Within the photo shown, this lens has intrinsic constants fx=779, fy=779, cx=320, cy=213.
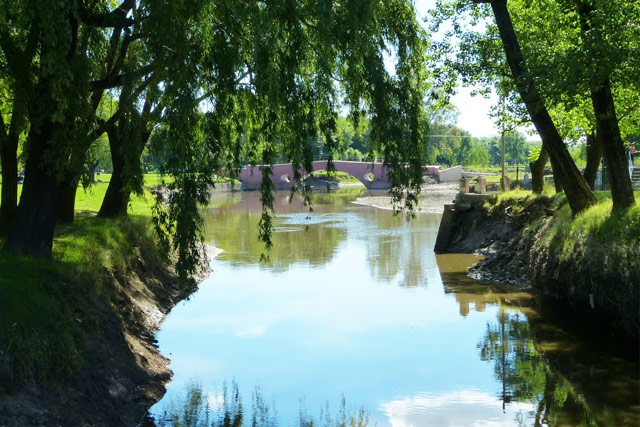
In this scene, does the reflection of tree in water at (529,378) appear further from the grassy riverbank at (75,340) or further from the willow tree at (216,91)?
the grassy riverbank at (75,340)

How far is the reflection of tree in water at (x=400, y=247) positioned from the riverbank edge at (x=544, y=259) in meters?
1.38

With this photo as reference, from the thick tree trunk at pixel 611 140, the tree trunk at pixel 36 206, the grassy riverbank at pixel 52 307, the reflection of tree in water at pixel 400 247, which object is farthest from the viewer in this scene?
the reflection of tree in water at pixel 400 247

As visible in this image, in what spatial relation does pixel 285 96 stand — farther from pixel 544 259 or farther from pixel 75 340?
pixel 544 259

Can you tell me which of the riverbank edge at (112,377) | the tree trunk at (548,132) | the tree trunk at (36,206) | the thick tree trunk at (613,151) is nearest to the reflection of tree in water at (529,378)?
the thick tree trunk at (613,151)

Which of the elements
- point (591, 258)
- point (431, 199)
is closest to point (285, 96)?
point (591, 258)

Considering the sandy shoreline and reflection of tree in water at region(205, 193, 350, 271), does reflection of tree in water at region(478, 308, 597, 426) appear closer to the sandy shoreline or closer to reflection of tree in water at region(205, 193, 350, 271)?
reflection of tree in water at region(205, 193, 350, 271)

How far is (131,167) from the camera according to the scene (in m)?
9.59

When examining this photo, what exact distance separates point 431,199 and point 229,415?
4318cm

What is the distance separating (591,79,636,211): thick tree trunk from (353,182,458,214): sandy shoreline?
80.0 ft

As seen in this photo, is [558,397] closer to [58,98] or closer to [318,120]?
[318,120]

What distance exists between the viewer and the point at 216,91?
10.5 meters

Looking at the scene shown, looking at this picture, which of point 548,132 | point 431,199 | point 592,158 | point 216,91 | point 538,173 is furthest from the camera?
point 431,199

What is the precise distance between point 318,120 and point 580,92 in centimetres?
502

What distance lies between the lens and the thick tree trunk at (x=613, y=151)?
565 inches
